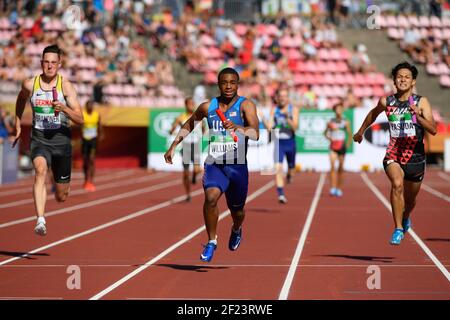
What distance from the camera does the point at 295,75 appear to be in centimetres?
3584

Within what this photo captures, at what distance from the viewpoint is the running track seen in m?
9.15

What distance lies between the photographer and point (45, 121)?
12070 mm

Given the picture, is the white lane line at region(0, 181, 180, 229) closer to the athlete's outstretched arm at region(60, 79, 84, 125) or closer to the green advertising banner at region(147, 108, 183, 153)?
the athlete's outstretched arm at region(60, 79, 84, 125)

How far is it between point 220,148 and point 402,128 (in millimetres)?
2376

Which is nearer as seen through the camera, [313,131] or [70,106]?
[70,106]

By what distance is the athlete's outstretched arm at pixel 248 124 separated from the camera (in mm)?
10125

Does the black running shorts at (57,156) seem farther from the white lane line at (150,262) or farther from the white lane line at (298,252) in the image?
the white lane line at (298,252)

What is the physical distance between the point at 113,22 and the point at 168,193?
1464 cm

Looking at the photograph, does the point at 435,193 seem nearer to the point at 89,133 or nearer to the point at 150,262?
the point at 89,133

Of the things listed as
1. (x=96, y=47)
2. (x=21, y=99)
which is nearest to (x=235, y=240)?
(x=21, y=99)

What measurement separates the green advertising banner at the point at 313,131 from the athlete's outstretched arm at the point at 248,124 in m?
22.5

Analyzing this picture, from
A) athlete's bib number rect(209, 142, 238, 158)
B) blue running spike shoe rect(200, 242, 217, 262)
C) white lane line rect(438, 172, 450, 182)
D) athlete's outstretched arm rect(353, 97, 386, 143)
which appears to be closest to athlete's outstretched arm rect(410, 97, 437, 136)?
athlete's outstretched arm rect(353, 97, 386, 143)

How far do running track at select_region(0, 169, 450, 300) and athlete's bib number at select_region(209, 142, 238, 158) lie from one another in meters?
1.14
